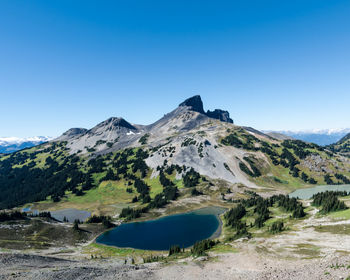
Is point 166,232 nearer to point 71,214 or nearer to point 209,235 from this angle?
point 209,235

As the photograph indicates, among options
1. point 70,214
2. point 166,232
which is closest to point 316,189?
point 166,232

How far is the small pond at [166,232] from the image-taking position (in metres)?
75.4

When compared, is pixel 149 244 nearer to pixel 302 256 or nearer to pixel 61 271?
pixel 61 271

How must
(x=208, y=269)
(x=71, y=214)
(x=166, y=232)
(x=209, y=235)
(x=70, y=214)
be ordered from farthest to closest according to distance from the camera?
(x=70, y=214) < (x=71, y=214) < (x=166, y=232) < (x=209, y=235) < (x=208, y=269)

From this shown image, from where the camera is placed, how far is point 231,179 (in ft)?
570

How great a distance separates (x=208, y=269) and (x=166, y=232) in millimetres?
51582

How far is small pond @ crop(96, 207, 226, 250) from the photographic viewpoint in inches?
2968

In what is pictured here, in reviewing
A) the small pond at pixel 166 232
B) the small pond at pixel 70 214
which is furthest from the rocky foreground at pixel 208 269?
the small pond at pixel 70 214

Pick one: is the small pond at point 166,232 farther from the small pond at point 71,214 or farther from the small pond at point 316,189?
the small pond at point 316,189

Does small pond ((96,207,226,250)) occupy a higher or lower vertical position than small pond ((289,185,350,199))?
lower

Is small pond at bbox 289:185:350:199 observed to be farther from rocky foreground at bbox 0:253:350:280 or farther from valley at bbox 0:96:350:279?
rocky foreground at bbox 0:253:350:280

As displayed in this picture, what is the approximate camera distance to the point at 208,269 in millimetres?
38500

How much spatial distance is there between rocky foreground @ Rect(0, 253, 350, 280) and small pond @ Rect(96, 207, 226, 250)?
32.6 m

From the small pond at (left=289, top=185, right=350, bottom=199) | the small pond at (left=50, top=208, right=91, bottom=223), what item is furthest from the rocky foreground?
the small pond at (left=289, top=185, right=350, bottom=199)
